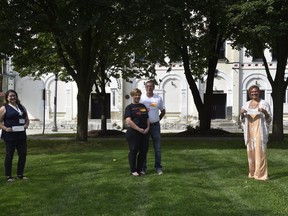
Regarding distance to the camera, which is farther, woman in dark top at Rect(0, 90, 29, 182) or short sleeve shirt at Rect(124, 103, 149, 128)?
short sleeve shirt at Rect(124, 103, 149, 128)

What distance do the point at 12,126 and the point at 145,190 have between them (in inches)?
117

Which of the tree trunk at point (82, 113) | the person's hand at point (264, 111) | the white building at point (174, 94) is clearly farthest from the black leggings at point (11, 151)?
the white building at point (174, 94)

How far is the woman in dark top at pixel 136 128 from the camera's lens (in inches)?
Result: 361

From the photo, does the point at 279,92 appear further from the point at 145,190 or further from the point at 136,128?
the point at 145,190

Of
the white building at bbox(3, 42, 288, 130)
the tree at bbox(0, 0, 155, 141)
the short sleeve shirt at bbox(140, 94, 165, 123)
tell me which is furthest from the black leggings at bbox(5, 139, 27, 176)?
the white building at bbox(3, 42, 288, 130)

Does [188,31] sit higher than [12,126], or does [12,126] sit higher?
[188,31]

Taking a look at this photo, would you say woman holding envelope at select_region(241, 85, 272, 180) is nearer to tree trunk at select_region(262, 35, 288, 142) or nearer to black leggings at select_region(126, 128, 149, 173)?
black leggings at select_region(126, 128, 149, 173)

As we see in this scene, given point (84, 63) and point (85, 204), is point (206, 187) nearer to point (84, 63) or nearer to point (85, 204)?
point (85, 204)

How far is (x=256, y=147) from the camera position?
9.02 m

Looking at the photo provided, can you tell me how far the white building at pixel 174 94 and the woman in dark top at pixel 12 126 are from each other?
104 feet

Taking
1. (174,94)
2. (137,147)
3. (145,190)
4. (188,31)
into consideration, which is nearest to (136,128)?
(137,147)

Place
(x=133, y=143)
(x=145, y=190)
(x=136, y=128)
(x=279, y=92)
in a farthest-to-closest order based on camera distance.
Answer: (x=279, y=92)
(x=133, y=143)
(x=136, y=128)
(x=145, y=190)

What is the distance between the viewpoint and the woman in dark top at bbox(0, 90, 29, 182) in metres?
9.01

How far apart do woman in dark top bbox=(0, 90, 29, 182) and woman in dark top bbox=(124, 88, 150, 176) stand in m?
2.04
